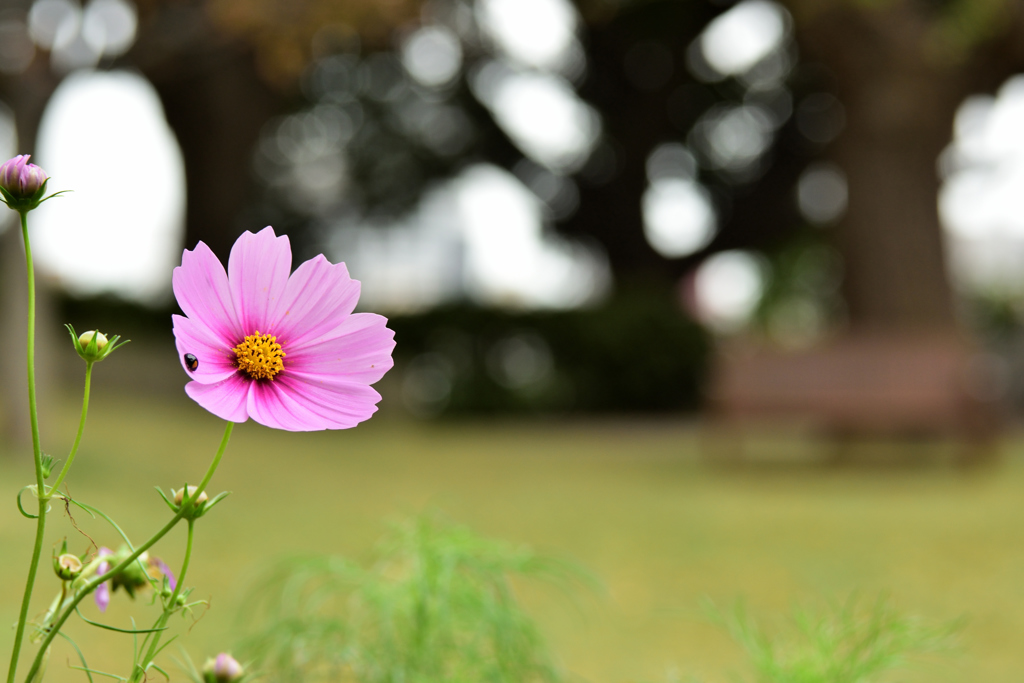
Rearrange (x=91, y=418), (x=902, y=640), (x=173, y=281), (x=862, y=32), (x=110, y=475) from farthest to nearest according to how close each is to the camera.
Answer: (x=91, y=418), (x=862, y=32), (x=110, y=475), (x=902, y=640), (x=173, y=281)

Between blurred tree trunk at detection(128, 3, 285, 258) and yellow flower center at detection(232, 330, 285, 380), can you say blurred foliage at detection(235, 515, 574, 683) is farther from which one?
blurred tree trunk at detection(128, 3, 285, 258)

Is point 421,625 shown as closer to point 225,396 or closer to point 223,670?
point 223,670

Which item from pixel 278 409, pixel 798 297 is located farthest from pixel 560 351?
pixel 278 409

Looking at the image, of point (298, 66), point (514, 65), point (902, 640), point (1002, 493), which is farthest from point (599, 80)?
point (902, 640)

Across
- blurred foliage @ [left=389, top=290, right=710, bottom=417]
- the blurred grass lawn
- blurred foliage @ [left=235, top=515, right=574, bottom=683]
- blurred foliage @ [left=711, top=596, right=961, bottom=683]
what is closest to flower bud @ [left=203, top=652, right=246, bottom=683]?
blurred foliage @ [left=235, top=515, right=574, bottom=683]

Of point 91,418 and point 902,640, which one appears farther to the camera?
point 91,418

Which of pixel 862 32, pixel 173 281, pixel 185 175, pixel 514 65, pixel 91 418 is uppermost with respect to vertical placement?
pixel 514 65

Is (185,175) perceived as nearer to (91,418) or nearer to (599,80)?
(91,418)

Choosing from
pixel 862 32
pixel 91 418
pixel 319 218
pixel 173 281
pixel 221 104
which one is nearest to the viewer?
pixel 173 281

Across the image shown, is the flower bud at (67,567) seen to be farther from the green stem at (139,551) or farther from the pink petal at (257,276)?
the pink petal at (257,276)
